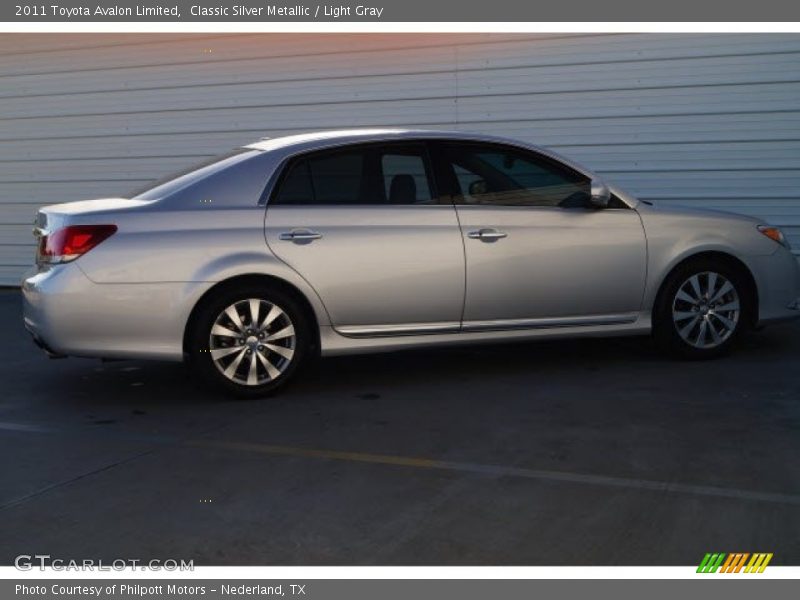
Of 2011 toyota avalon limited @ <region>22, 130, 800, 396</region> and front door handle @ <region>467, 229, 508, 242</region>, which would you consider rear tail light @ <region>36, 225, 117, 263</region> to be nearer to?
2011 toyota avalon limited @ <region>22, 130, 800, 396</region>

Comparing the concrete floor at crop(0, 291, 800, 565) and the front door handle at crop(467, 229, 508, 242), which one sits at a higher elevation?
the front door handle at crop(467, 229, 508, 242)

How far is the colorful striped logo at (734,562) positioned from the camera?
3.68 meters

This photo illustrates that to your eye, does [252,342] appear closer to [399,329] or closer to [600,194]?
[399,329]

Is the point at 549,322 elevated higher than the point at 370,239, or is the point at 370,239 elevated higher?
the point at 370,239

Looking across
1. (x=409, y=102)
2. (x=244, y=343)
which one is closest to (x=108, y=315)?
(x=244, y=343)

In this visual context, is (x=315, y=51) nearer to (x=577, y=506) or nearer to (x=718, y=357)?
(x=718, y=357)

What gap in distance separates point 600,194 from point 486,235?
78 cm

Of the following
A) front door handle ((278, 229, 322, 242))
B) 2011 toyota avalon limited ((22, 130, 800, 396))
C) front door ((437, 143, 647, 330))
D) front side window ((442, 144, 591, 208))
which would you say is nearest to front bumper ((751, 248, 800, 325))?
2011 toyota avalon limited ((22, 130, 800, 396))

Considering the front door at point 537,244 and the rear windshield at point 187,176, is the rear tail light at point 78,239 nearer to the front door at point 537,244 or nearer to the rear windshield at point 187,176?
the rear windshield at point 187,176

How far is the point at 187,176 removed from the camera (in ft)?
21.4

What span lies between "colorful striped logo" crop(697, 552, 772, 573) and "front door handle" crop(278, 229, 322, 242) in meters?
3.19

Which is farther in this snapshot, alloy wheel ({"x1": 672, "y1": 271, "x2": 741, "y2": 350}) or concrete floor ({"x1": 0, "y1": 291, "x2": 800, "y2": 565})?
alloy wheel ({"x1": 672, "y1": 271, "x2": 741, "y2": 350})

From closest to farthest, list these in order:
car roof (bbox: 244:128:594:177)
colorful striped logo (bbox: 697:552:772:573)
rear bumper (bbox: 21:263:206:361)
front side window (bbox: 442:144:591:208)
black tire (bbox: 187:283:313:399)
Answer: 1. colorful striped logo (bbox: 697:552:772:573)
2. rear bumper (bbox: 21:263:206:361)
3. black tire (bbox: 187:283:313:399)
4. car roof (bbox: 244:128:594:177)
5. front side window (bbox: 442:144:591:208)

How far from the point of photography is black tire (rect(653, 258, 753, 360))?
6.94 m
